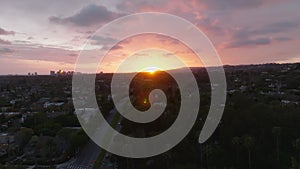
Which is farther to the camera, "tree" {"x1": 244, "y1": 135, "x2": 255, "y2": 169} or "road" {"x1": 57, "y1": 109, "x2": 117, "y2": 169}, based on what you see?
"road" {"x1": 57, "y1": 109, "x2": 117, "y2": 169}

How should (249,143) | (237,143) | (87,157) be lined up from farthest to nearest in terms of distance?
(87,157) < (237,143) < (249,143)

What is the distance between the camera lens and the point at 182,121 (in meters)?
20.9

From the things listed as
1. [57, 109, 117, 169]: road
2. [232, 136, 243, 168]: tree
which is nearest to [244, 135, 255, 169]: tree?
[232, 136, 243, 168]: tree

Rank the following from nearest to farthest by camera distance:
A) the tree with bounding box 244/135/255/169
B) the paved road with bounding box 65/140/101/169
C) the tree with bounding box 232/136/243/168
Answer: the tree with bounding box 244/135/255/169 < the tree with bounding box 232/136/243/168 < the paved road with bounding box 65/140/101/169

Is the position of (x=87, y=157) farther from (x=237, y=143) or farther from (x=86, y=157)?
(x=237, y=143)

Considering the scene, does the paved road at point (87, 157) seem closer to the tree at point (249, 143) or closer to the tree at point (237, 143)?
the tree at point (237, 143)

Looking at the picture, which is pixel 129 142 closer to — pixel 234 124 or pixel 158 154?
pixel 158 154

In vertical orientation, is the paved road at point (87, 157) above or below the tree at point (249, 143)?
below

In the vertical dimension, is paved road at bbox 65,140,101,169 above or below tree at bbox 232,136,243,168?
below

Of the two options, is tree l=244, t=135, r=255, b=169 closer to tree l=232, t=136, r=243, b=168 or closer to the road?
tree l=232, t=136, r=243, b=168

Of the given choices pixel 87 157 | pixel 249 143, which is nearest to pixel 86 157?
pixel 87 157

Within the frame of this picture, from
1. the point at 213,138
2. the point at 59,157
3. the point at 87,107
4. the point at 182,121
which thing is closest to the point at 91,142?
the point at 59,157

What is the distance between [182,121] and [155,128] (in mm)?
2016

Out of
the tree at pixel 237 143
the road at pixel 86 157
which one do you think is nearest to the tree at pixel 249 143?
the tree at pixel 237 143
